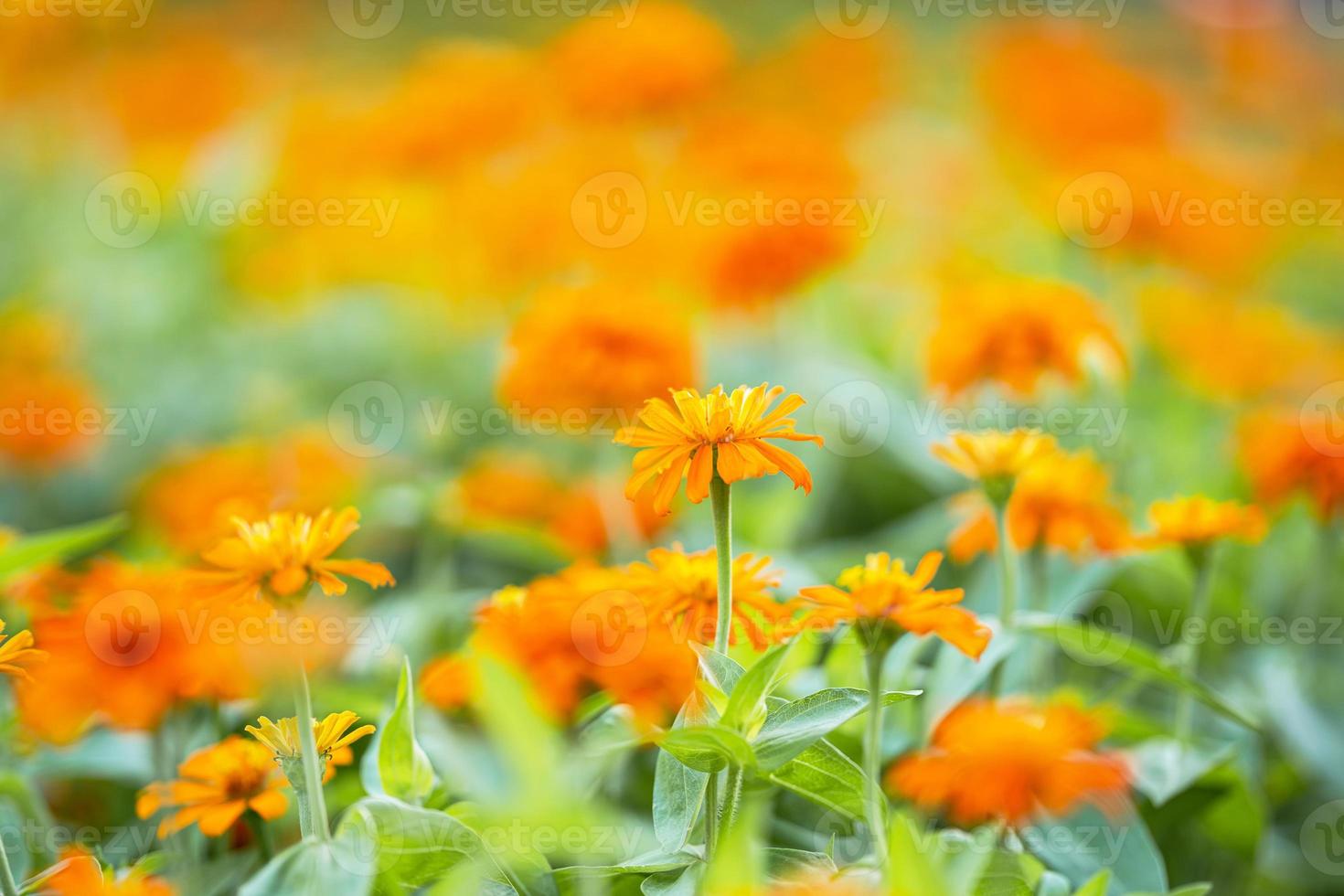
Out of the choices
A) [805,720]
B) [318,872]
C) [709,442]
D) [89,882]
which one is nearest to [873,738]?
[805,720]

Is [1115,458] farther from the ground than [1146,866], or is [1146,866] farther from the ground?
[1115,458]

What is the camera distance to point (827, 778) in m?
0.63

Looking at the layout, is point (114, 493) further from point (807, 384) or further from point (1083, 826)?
point (1083, 826)

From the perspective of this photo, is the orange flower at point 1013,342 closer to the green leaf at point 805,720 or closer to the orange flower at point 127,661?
the green leaf at point 805,720

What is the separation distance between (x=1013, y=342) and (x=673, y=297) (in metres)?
0.84

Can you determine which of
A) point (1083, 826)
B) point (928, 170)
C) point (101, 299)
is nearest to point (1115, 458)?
point (1083, 826)

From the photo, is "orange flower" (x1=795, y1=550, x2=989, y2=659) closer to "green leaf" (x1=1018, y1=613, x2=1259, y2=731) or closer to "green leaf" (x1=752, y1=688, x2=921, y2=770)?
"green leaf" (x1=752, y1=688, x2=921, y2=770)

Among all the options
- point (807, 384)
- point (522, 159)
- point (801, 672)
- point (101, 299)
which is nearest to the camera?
point (801, 672)

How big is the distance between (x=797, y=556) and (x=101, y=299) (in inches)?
53.3

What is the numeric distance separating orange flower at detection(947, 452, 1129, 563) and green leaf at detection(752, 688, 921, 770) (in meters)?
0.36

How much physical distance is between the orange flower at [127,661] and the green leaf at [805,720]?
397 millimetres

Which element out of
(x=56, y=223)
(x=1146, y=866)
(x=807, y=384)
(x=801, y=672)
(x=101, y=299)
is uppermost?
(x=56, y=223)

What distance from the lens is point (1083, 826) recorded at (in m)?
0.79

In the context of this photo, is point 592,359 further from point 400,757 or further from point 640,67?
point 640,67
